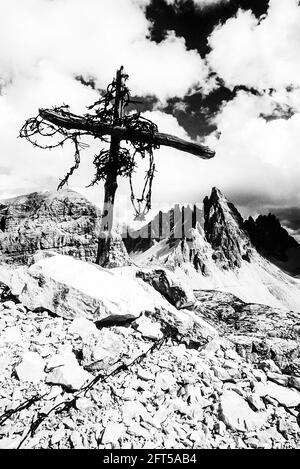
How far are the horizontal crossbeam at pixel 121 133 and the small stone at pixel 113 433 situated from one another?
6.79 meters

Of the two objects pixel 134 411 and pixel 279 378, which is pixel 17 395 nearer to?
pixel 134 411

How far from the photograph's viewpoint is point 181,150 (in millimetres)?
8492

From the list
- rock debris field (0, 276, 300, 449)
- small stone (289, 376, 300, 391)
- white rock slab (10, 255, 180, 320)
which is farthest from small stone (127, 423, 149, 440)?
small stone (289, 376, 300, 391)

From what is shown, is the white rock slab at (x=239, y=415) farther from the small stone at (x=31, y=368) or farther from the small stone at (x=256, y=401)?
the small stone at (x=31, y=368)

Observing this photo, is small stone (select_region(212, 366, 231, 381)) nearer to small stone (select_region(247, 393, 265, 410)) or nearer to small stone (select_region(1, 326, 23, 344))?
small stone (select_region(247, 393, 265, 410))

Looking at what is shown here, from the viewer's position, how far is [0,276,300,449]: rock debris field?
4176mm

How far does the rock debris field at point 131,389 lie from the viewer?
13.7 feet

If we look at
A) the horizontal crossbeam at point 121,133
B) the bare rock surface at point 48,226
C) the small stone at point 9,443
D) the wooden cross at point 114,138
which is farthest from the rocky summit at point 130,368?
the bare rock surface at point 48,226

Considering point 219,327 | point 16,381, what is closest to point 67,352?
point 16,381

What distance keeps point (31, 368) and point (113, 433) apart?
1.77 metres

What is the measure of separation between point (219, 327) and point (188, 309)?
50.7 inches

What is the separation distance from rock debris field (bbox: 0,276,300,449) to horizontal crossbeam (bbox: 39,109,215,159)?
475 centimetres

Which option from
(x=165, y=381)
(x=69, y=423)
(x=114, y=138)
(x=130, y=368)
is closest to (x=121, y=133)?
(x=114, y=138)
